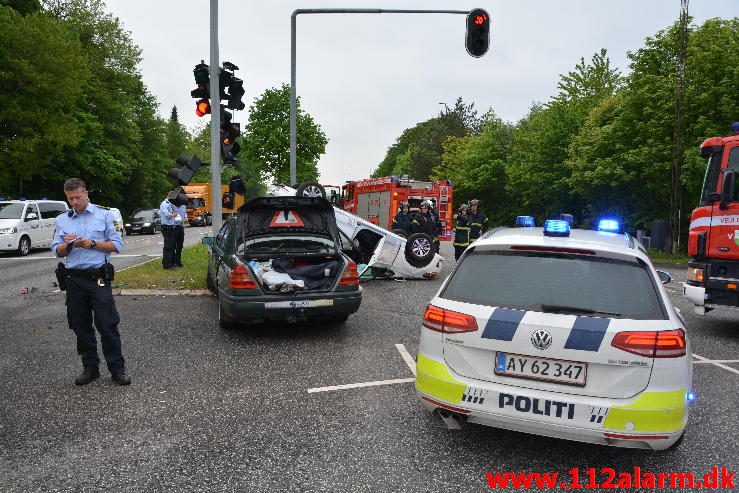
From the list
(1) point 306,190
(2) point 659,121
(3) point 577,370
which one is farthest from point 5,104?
(3) point 577,370

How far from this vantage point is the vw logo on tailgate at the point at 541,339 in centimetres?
343

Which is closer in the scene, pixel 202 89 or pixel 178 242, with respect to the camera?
pixel 202 89

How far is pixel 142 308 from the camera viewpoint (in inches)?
356

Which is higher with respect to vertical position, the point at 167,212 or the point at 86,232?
the point at 86,232

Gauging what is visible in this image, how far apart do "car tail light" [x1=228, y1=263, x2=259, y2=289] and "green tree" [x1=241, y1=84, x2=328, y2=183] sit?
1211 inches

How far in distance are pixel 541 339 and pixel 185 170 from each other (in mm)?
7348

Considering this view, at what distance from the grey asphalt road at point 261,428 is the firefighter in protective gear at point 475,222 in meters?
6.78

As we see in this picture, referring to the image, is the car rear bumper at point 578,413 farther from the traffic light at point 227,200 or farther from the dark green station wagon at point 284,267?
the traffic light at point 227,200

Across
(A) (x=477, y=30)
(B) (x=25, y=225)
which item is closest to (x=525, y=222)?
(A) (x=477, y=30)

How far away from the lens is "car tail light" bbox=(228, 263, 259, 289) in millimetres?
6707

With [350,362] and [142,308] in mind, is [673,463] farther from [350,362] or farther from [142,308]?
[142,308]

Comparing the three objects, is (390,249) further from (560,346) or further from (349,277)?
(560,346)

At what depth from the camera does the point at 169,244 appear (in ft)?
41.8

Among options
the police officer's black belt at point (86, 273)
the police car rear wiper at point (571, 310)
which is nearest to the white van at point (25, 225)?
the police officer's black belt at point (86, 273)
